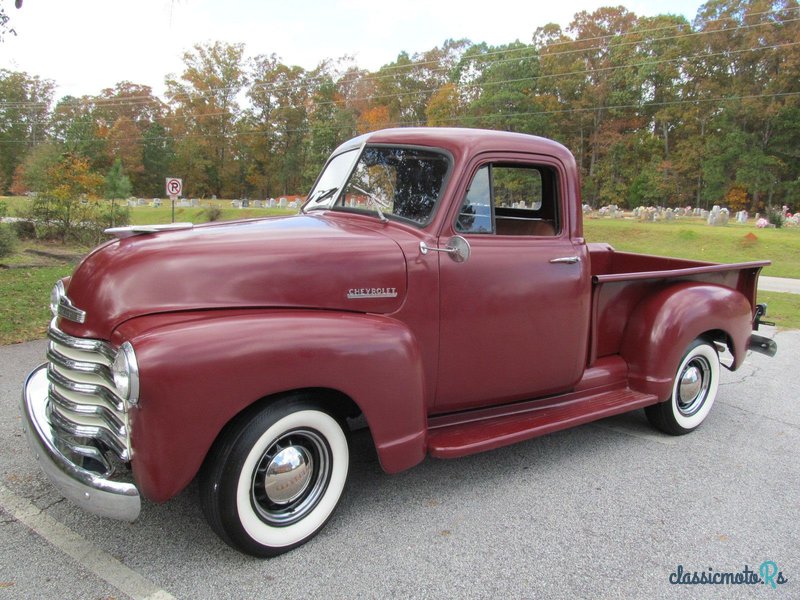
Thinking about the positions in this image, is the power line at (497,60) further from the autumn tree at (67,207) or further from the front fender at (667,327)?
the front fender at (667,327)

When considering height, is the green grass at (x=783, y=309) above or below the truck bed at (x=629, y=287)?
below

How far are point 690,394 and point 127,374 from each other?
3820mm

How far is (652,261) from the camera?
181 inches

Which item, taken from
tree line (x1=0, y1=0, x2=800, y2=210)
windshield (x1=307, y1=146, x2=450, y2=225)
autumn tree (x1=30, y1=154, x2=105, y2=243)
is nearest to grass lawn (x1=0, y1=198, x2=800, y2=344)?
autumn tree (x1=30, y1=154, x2=105, y2=243)

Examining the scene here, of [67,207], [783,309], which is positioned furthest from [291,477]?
[67,207]

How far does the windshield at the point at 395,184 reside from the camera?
3.02 metres

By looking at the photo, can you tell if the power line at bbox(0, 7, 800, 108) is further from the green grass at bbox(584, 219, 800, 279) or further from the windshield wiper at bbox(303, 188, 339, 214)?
the windshield wiper at bbox(303, 188, 339, 214)

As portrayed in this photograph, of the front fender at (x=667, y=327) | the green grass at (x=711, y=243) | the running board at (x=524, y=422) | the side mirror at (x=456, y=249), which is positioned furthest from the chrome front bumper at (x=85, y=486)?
the green grass at (x=711, y=243)

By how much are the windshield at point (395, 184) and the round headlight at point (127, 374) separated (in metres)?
1.54

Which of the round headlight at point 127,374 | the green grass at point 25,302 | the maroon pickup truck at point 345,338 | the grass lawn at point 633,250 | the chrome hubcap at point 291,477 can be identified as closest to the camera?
the round headlight at point 127,374

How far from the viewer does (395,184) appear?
10.3ft

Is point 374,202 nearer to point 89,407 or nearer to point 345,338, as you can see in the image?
point 345,338

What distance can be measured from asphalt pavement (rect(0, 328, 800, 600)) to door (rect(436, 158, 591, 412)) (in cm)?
54

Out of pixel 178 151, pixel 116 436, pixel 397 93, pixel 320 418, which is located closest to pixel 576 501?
pixel 320 418
